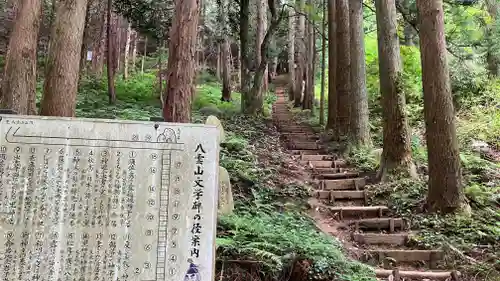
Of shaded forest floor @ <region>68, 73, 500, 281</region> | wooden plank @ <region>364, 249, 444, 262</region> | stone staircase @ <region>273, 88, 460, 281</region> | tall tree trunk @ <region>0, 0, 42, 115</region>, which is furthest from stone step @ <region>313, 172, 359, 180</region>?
Answer: tall tree trunk @ <region>0, 0, 42, 115</region>

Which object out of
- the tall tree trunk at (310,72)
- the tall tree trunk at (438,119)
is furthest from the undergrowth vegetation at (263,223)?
the tall tree trunk at (310,72)

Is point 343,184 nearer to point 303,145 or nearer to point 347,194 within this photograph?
point 347,194

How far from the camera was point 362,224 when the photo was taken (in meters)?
7.61

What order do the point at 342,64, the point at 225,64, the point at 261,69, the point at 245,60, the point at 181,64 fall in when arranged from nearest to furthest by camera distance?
the point at 181,64 < the point at 342,64 < the point at 261,69 < the point at 245,60 < the point at 225,64

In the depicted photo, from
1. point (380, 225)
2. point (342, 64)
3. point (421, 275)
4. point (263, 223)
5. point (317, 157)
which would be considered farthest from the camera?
point (342, 64)

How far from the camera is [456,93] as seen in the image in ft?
46.9

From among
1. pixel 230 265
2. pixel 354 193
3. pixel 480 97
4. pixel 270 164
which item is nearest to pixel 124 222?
pixel 230 265

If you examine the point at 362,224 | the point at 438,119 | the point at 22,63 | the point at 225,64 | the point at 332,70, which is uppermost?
the point at 225,64

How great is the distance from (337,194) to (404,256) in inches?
114

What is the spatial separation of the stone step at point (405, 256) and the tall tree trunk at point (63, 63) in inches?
184

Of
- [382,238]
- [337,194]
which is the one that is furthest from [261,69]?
[382,238]

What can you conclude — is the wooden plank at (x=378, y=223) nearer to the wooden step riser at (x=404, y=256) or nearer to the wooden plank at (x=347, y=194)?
the wooden step riser at (x=404, y=256)

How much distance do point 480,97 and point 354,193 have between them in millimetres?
7522

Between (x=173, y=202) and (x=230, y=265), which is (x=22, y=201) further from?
(x=230, y=265)
